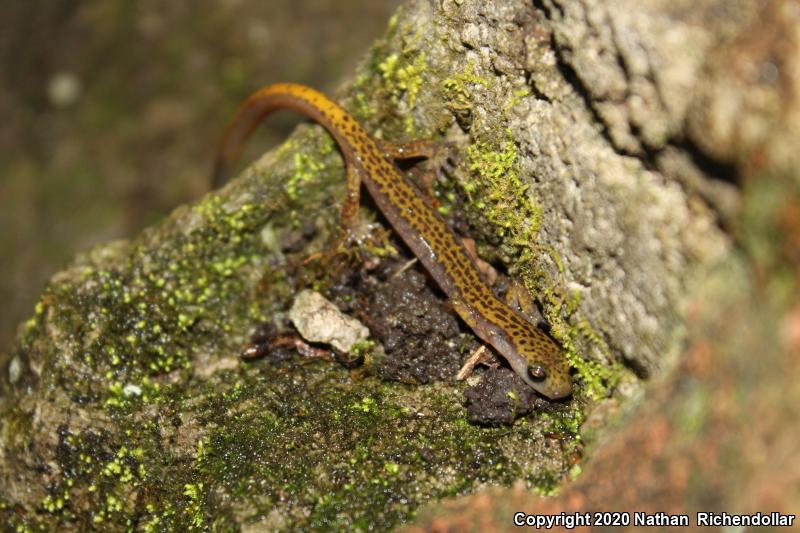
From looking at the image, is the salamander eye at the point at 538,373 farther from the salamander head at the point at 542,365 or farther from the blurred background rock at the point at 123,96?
the blurred background rock at the point at 123,96

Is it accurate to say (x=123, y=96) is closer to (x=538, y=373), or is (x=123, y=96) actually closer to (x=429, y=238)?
(x=429, y=238)

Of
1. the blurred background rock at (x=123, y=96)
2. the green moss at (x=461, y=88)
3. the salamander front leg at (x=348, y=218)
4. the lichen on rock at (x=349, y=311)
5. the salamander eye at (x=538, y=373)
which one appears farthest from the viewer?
the blurred background rock at (x=123, y=96)

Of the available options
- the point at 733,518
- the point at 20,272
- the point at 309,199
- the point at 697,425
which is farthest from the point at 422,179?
the point at 20,272

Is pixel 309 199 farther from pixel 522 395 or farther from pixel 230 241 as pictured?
pixel 522 395

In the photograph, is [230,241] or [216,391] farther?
[230,241]

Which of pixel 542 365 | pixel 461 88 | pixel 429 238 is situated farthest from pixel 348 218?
pixel 542 365

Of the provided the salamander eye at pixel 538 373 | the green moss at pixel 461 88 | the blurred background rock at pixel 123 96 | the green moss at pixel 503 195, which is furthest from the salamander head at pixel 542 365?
the blurred background rock at pixel 123 96

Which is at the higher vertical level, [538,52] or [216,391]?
[538,52]
